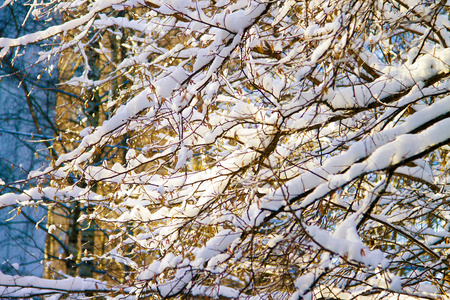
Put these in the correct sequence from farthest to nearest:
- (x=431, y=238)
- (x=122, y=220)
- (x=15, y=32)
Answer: (x=15, y=32), (x=431, y=238), (x=122, y=220)

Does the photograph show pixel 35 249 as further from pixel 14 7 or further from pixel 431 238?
pixel 431 238

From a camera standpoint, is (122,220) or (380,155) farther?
(122,220)

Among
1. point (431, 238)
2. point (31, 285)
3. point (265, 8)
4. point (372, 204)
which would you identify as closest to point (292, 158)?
point (372, 204)

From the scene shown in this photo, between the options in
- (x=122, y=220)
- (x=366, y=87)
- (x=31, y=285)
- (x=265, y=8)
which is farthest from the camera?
(x=31, y=285)

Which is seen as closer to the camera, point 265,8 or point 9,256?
point 265,8

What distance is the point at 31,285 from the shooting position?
342cm

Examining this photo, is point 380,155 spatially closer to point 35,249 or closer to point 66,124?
point 35,249

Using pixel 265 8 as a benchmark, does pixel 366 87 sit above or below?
below

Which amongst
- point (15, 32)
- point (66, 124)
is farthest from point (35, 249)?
point (15, 32)

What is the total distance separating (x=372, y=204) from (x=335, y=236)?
32cm

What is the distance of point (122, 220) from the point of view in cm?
321

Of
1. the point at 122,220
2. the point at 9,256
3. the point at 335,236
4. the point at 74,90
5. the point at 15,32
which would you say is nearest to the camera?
the point at 335,236

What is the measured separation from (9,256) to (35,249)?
0.41 meters

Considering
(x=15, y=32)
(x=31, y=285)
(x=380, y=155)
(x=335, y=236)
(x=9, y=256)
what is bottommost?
(x=335, y=236)
